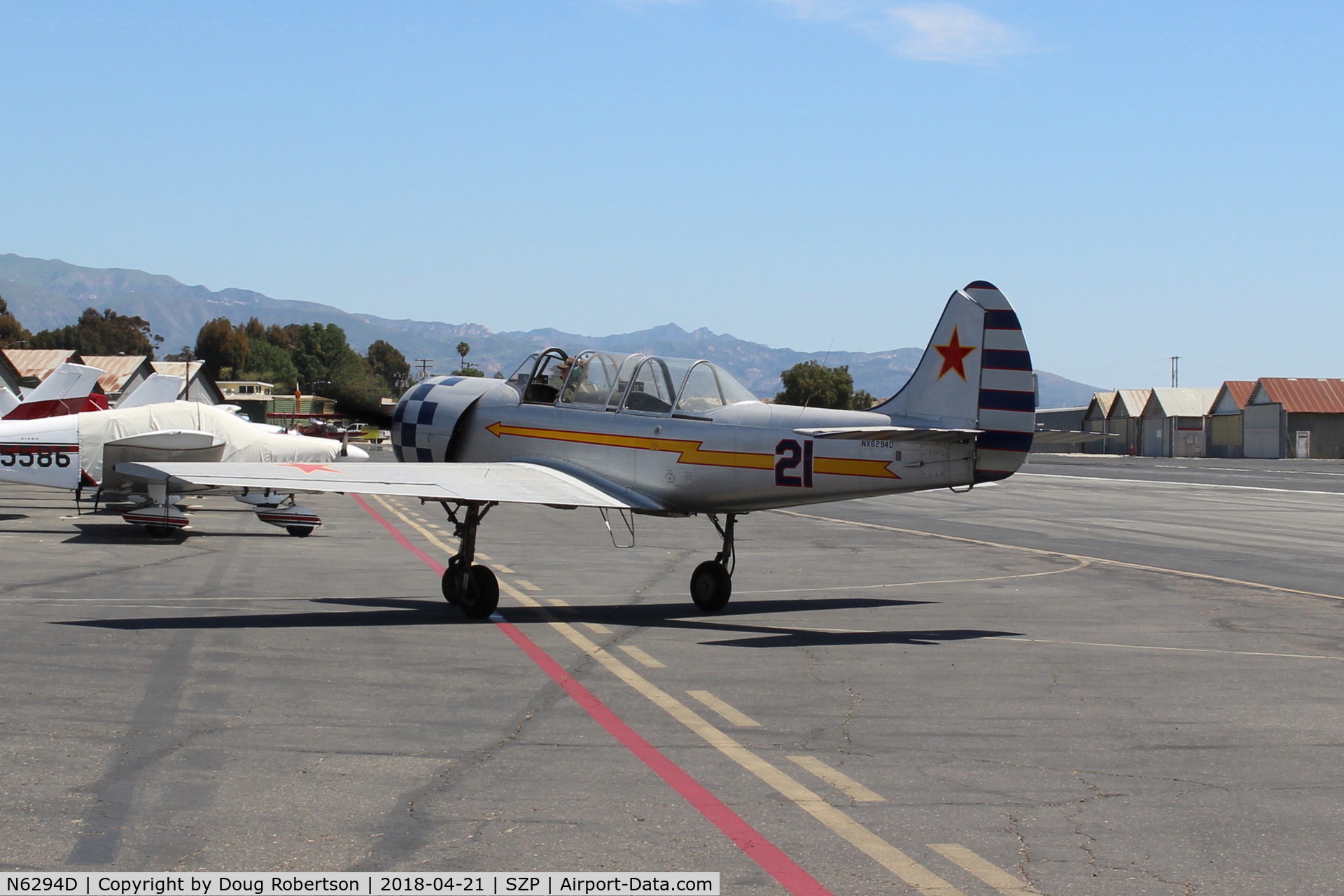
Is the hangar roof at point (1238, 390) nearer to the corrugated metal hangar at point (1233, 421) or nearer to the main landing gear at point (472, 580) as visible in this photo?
the corrugated metal hangar at point (1233, 421)

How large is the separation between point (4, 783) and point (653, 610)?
27.6 feet

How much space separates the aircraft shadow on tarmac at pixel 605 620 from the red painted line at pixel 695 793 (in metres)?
2.34

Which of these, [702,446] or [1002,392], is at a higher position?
[1002,392]

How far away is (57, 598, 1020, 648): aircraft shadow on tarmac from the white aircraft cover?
12.2 meters

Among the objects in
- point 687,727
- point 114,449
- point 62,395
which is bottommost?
point 687,727

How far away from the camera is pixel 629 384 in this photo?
14070 mm

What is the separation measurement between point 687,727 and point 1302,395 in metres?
111

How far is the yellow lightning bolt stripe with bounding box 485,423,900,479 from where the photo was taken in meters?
12.7

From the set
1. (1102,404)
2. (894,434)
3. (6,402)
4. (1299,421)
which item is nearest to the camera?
(894,434)

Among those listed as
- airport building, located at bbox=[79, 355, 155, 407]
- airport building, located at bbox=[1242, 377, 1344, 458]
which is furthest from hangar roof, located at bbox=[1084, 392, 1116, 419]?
airport building, located at bbox=[79, 355, 155, 407]

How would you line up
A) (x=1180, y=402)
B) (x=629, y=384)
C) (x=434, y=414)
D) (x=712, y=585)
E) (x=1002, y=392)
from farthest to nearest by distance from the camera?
1. (x=1180, y=402)
2. (x=434, y=414)
3. (x=629, y=384)
4. (x=712, y=585)
5. (x=1002, y=392)

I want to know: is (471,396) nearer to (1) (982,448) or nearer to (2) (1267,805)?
(1) (982,448)

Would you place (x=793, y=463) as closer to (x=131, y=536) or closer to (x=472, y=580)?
(x=472, y=580)

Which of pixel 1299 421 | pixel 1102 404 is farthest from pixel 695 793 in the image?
pixel 1102 404
